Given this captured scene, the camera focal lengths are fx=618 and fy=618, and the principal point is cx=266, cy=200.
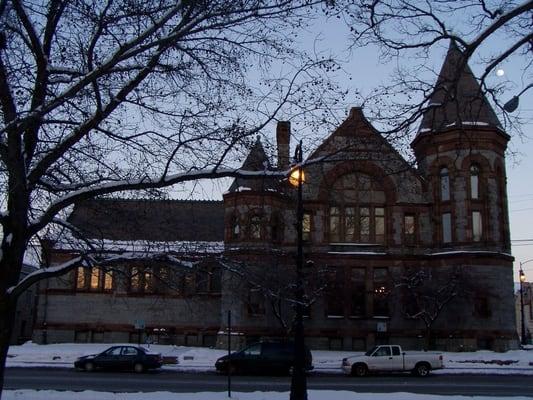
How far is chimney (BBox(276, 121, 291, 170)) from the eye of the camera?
40.1 feet

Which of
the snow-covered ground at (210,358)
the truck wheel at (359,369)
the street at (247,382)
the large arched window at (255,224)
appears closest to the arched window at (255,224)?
the large arched window at (255,224)

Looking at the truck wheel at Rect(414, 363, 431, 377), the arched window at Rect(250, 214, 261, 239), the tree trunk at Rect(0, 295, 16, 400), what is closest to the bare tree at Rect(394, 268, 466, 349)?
the truck wheel at Rect(414, 363, 431, 377)

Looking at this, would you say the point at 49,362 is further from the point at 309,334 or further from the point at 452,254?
the point at 452,254

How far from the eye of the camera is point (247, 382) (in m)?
24.4

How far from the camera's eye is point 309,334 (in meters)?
42.6

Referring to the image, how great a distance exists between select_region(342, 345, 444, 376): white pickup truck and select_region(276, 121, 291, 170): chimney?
17745mm

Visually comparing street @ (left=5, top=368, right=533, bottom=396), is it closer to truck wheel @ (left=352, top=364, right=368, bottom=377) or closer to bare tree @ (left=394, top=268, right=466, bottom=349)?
truck wheel @ (left=352, top=364, right=368, bottom=377)

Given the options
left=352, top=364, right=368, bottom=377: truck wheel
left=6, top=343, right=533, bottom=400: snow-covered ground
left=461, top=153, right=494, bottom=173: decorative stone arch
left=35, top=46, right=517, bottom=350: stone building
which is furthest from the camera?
left=461, top=153, right=494, bottom=173: decorative stone arch

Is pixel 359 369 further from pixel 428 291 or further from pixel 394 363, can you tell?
pixel 428 291

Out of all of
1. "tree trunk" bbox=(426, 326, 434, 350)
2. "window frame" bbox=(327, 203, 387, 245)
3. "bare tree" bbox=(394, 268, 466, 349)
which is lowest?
"tree trunk" bbox=(426, 326, 434, 350)

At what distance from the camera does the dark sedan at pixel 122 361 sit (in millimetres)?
29297

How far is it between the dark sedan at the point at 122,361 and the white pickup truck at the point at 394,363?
9165 millimetres

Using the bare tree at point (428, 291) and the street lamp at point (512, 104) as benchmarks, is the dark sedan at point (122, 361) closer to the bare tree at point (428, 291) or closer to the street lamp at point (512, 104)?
the bare tree at point (428, 291)

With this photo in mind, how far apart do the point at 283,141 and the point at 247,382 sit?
553 inches
